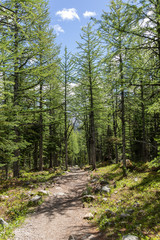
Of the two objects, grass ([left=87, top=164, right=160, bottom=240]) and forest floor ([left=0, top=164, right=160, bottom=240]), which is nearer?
grass ([left=87, top=164, right=160, bottom=240])

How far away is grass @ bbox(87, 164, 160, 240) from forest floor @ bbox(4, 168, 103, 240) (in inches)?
22.2

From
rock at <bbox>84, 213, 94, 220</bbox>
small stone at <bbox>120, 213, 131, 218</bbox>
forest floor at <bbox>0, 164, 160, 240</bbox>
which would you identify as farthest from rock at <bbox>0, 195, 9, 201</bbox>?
small stone at <bbox>120, 213, 131, 218</bbox>

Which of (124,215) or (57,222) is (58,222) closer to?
(57,222)

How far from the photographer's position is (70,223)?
5.71 meters

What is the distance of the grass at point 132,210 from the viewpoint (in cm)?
439

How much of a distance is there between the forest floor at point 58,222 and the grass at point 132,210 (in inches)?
22.2

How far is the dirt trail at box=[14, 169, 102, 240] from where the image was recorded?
15.9 ft

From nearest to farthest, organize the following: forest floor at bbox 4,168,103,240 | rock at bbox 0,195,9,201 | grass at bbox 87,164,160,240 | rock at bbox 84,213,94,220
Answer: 1. grass at bbox 87,164,160,240
2. forest floor at bbox 4,168,103,240
3. rock at bbox 84,213,94,220
4. rock at bbox 0,195,9,201

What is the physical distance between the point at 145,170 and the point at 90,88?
916 cm

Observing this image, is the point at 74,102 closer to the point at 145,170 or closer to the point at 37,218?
the point at 145,170

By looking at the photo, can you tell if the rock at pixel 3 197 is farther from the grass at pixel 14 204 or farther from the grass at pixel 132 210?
the grass at pixel 132 210

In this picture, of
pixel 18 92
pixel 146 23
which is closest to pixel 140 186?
pixel 146 23

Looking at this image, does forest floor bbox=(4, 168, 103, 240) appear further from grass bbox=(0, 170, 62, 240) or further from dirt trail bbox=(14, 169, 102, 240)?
grass bbox=(0, 170, 62, 240)


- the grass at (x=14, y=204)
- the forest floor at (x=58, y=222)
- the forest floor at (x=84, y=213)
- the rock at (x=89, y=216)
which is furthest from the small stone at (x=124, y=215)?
the grass at (x=14, y=204)
